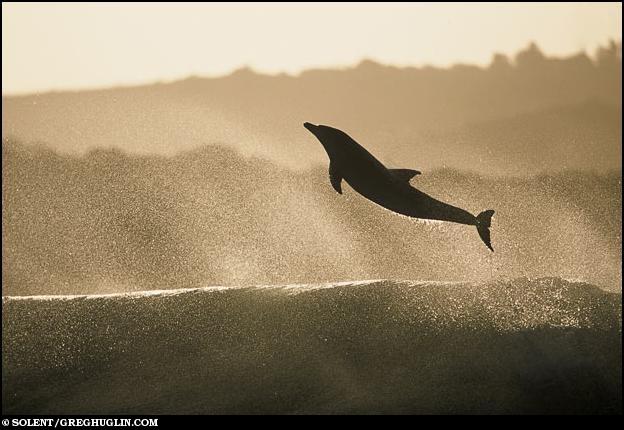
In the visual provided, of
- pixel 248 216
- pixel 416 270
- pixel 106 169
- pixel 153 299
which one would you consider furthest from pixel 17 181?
pixel 153 299

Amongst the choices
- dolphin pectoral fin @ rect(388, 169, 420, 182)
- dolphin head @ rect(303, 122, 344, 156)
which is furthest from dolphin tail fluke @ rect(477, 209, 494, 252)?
dolphin head @ rect(303, 122, 344, 156)

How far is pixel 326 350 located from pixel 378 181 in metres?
2.97

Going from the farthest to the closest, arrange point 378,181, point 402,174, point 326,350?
point 326,350 < point 402,174 < point 378,181

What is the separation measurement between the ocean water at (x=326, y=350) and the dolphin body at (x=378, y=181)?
195cm

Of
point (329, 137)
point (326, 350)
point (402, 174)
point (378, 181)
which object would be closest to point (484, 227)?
point (402, 174)

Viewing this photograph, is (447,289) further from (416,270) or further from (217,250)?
(416,270)

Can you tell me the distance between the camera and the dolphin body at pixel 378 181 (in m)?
10.1

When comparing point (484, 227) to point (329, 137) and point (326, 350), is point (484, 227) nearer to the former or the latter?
point (329, 137)

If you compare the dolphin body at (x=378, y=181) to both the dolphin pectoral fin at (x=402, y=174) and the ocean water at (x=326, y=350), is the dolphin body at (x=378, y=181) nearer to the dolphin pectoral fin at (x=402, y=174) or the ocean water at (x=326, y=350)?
the dolphin pectoral fin at (x=402, y=174)

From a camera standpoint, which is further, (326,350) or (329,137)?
(326,350)

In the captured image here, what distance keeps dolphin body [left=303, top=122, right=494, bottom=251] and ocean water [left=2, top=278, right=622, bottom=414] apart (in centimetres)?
195

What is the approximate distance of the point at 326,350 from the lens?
11.1m

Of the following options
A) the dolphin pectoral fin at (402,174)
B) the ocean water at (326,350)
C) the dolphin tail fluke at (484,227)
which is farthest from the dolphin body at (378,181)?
the ocean water at (326,350)

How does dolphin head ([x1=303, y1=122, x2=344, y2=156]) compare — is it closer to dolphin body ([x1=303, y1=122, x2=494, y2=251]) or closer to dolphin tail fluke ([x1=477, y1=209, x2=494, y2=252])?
dolphin body ([x1=303, y1=122, x2=494, y2=251])
